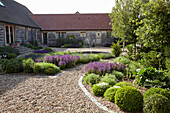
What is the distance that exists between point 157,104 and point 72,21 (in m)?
20.9

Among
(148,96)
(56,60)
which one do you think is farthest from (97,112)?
(56,60)

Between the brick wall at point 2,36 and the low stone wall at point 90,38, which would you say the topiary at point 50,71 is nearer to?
the brick wall at point 2,36

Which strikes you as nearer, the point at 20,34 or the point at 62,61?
the point at 62,61

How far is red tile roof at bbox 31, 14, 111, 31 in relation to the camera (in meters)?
21.4

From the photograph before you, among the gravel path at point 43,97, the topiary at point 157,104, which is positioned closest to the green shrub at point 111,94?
the gravel path at point 43,97

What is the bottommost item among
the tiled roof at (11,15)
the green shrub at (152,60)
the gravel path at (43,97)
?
the gravel path at (43,97)

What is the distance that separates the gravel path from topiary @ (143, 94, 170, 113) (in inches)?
38.5

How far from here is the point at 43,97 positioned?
3.85 m

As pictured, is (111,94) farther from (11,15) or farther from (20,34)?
(20,34)

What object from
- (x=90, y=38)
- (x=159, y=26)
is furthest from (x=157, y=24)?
(x=90, y=38)

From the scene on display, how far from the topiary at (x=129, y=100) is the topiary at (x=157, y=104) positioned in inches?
7.7

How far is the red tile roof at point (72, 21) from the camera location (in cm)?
2142

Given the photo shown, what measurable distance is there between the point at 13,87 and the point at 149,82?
4106 mm

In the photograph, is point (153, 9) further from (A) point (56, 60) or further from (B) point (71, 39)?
(B) point (71, 39)
